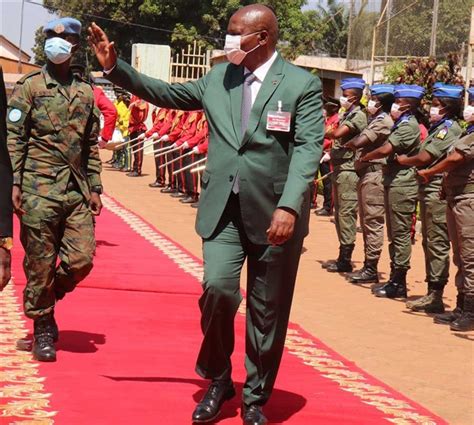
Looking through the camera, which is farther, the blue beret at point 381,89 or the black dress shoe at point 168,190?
the black dress shoe at point 168,190

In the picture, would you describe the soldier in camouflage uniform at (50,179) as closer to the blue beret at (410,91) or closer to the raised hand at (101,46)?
the raised hand at (101,46)

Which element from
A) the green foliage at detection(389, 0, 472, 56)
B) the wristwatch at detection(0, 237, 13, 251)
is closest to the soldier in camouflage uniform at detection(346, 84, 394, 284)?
the green foliage at detection(389, 0, 472, 56)

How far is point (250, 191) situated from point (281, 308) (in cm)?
60

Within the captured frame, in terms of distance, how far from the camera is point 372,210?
11570 millimetres

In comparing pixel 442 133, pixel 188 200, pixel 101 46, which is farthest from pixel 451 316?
pixel 188 200

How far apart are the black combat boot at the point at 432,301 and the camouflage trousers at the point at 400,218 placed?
30.6 inches

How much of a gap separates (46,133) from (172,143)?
1419 centimetres

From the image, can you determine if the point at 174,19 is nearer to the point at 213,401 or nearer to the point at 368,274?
the point at 368,274

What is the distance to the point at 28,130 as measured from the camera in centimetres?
704

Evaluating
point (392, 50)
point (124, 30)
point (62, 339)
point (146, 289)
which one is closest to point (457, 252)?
point (146, 289)

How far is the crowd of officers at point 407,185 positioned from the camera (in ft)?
30.3

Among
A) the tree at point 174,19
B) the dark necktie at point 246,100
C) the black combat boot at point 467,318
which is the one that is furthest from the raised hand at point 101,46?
the tree at point 174,19

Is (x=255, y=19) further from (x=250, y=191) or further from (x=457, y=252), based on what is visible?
(x=457, y=252)

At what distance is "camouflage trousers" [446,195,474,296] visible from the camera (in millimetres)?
9117
